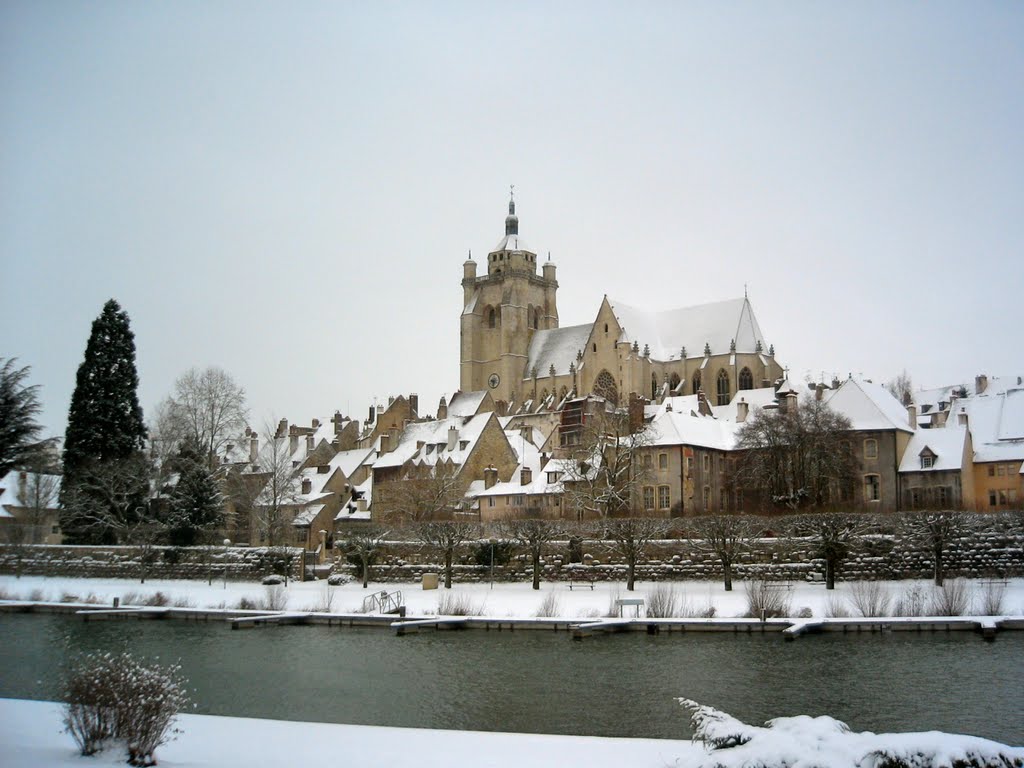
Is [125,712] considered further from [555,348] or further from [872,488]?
[555,348]

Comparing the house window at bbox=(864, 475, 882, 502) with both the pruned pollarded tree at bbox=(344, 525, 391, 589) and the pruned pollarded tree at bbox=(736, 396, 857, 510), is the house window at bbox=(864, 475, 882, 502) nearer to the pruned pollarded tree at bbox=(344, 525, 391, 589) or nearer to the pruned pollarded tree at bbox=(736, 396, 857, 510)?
the pruned pollarded tree at bbox=(736, 396, 857, 510)

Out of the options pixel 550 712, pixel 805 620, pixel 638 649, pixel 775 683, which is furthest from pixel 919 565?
pixel 550 712

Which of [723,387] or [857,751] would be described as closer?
[857,751]

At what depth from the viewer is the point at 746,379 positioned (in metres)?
105

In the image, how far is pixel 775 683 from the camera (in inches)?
1003

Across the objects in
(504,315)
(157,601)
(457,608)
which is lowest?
(157,601)

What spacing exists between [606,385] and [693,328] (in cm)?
1222

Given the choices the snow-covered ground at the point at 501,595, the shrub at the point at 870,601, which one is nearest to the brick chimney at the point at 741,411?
the snow-covered ground at the point at 501,595

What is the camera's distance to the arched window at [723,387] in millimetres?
105500

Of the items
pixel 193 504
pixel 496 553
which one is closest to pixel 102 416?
pixel 193 504

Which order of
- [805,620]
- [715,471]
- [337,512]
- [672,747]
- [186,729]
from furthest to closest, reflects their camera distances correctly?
1. [337,512]
2. [715,471]
3. [805,620]
4. [186,729]
5. [672,747]

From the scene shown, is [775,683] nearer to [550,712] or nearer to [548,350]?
[550,712]

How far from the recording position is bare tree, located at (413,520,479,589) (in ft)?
174

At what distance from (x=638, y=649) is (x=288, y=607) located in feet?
59.3
